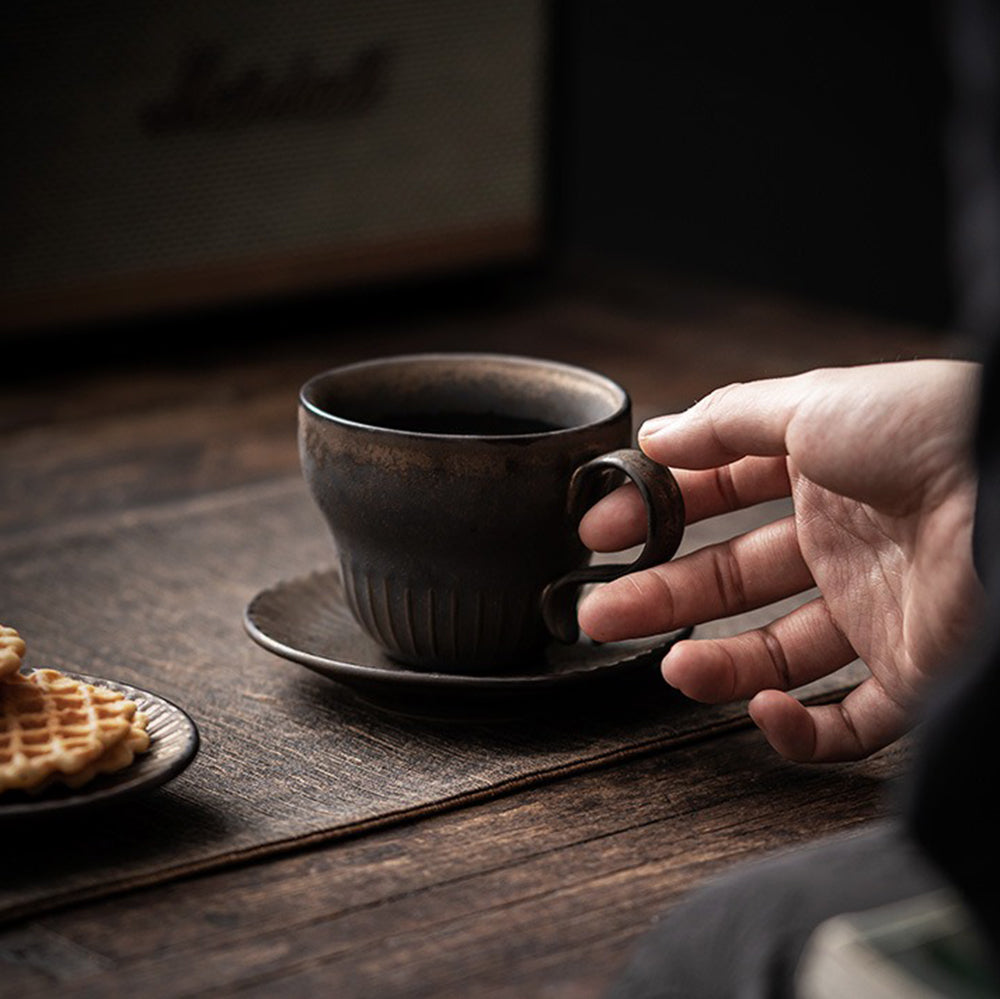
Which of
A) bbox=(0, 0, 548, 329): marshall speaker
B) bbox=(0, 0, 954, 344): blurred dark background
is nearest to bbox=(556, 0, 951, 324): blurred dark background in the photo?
bbox=(0, 0, 954, 344): blurred dark background

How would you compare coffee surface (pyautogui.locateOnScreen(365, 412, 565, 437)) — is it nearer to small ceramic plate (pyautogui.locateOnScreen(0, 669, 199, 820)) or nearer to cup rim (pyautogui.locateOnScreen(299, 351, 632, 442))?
cup rim (pyautogui.locateOnScreen(299, 351, 632, 442))

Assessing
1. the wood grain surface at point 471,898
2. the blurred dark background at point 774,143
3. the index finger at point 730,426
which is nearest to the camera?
the wood grain surface at point 471,898

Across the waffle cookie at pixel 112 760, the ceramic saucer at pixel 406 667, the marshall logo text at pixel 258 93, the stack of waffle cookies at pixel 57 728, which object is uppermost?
the marshall logo text at pixel 258 93

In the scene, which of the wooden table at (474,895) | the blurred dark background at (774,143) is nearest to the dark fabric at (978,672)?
the wooden table at (474,895)

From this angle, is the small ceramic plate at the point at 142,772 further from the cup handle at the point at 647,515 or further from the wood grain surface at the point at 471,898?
the cup handle at the point at 647,515

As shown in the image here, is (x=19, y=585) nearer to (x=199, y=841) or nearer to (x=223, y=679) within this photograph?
(x=223, y=679)
